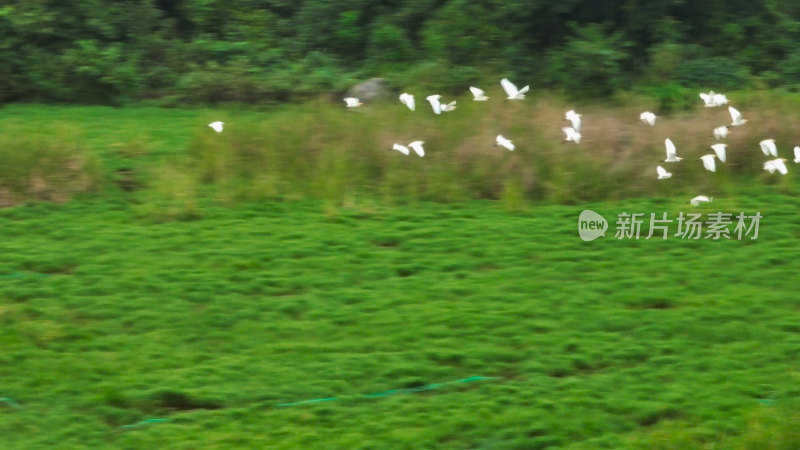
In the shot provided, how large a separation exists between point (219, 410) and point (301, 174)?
11.5 ft

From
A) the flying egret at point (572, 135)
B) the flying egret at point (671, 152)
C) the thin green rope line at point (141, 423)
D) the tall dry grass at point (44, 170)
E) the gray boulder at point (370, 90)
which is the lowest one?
the thin green rope line at point (141, 423)

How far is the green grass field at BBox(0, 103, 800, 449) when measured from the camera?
4758 mm

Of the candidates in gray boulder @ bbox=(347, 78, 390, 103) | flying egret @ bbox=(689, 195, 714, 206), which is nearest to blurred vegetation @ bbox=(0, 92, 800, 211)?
flying egret @ bbox=(689, 195, 714, 206)

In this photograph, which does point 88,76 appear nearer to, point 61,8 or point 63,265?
point 61,8

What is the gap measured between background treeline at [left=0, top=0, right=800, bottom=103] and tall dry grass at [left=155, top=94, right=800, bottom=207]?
248 centimetres

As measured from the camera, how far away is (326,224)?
7.28 m

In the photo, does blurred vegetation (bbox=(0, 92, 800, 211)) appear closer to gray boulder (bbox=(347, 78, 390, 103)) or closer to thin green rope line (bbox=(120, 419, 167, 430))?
gray boulder (bbox=(347, 78, 390, 103))

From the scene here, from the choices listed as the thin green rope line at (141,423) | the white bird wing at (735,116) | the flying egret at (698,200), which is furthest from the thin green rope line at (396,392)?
the white bird wing at (735,116)

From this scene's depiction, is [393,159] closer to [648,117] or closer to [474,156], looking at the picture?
[474,156]

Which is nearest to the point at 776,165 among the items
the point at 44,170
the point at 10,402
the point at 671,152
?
the point at 671,152

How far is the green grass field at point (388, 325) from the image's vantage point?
4758 millimetres

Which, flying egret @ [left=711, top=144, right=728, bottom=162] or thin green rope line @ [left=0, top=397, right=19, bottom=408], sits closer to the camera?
thin green rope line @ [left=0, top=397, right=19, bottom=408]

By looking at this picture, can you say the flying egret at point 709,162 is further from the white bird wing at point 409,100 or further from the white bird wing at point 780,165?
the white bird wing at point 409,100

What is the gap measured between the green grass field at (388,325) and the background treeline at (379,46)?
3788 millimetres
